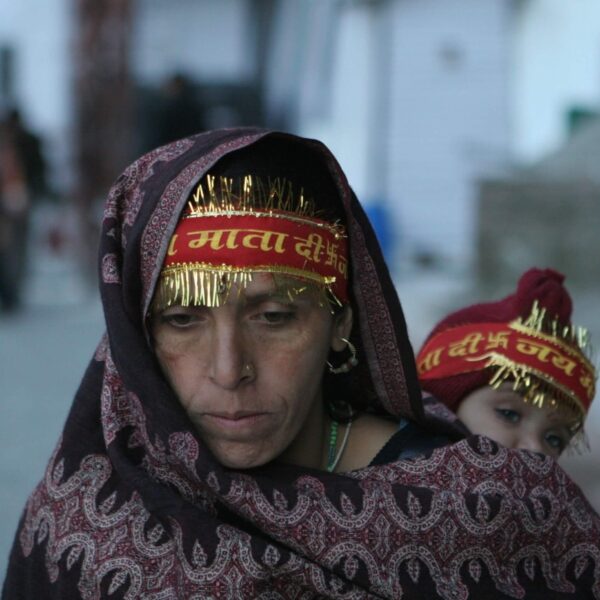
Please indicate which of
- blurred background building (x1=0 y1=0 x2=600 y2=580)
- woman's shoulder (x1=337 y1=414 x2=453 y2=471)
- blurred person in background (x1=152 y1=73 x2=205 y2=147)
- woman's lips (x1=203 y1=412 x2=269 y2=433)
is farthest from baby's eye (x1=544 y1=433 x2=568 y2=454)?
blurred person in background (x1=152 y1=73 x2=205 y2=147)

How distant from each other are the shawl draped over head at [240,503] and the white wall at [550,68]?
13454 millimetres

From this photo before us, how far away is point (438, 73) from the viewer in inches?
616

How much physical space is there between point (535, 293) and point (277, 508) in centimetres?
99

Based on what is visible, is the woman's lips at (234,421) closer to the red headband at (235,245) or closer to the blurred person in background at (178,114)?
the red headband at (235,245)

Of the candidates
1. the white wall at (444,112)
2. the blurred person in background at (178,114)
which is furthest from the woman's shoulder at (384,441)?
the white wall at (444,112)

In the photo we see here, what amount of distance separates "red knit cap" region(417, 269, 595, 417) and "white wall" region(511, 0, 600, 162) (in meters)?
12.8

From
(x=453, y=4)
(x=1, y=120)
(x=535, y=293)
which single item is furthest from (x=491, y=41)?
(x=535, y=293)

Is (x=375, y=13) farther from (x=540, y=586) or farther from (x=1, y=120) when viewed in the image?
(x=540, y=586)

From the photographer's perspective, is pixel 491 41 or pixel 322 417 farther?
pixel 491 41

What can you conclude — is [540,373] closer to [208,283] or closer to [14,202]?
[208,283]

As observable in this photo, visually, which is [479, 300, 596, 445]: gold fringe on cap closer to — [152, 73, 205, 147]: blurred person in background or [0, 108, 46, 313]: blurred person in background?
[0, 108, 46, 313]: blurred person in background

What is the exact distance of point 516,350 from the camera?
9.66ft

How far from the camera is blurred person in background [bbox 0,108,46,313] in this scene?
11.5 m

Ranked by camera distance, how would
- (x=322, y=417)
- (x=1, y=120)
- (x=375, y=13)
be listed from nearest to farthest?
→ (x=322, y=417) < (x=1, y=120) < (x=375, y=13)
